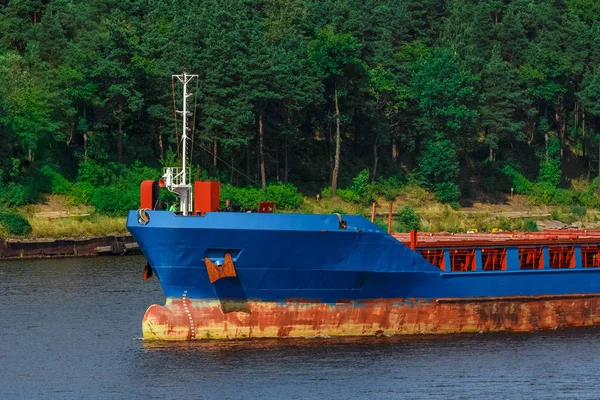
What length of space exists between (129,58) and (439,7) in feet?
172

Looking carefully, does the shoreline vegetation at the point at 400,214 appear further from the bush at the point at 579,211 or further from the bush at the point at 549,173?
the bush at the point at 549,173

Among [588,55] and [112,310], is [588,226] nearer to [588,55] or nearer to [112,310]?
[588,55]

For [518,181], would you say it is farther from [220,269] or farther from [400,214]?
[220,269]

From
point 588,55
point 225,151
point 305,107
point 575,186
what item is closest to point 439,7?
point 588,55

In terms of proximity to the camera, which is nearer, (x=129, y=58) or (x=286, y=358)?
(x=286, y=358)

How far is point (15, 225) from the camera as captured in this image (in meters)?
75.9

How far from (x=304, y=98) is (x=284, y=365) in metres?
56.7

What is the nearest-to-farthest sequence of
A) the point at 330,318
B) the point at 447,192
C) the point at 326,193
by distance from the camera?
the point at 330,318 → the point at 326,193 → the point at 447,192

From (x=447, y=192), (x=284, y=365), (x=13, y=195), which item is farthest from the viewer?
(x=447, y=192)

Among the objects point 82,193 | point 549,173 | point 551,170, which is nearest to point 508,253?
point 82,193

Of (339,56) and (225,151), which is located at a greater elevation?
(339,56)

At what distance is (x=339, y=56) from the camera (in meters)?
99.9

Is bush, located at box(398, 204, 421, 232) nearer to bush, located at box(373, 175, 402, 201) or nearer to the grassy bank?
the grassy bank

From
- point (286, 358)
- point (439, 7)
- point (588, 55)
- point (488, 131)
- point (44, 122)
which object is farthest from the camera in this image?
point (439, 7)
